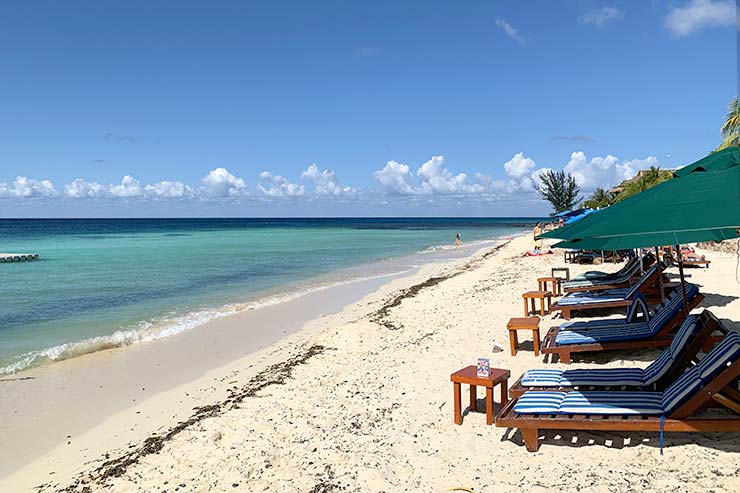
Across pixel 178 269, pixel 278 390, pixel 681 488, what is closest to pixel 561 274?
pixel 278 390

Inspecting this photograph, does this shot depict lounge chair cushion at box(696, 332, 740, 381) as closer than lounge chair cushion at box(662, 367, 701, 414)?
Yes

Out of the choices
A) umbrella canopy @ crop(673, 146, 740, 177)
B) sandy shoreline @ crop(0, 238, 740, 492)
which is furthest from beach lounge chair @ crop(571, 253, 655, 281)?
umbrella canopy @ crop(673, 146, 740, 177)

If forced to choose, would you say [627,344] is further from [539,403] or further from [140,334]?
[140,334]

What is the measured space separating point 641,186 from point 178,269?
78.1 ft

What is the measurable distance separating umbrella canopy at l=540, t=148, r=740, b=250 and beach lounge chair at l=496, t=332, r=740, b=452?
3.85 feet

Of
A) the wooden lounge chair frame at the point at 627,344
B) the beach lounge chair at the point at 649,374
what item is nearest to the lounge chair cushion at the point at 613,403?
the beach lounge chair at the point at 649,374

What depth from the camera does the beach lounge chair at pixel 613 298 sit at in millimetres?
8750

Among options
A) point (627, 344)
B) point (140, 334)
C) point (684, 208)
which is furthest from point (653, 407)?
point (140, 334)

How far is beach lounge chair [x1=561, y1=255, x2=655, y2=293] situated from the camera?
33.7 feet

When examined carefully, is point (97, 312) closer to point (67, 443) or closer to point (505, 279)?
point (67, 443)

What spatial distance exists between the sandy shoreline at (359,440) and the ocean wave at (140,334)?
11.0 ft

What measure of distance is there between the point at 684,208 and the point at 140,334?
11217 millimetres

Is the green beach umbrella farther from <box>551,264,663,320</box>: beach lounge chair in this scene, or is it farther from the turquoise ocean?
the turquoise ocean

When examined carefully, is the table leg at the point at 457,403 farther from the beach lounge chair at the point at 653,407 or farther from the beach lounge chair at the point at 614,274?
the beach lounge chair at the point at 614,274
